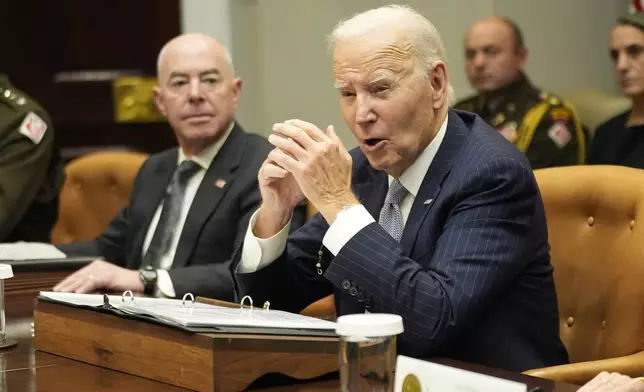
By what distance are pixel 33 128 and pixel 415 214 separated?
201 centimetres

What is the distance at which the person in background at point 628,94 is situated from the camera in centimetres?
439

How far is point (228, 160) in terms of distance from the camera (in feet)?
10.2

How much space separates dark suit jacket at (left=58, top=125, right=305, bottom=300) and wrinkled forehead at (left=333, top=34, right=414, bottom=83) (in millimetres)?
838

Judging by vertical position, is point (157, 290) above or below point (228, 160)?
below

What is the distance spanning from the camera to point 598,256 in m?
2.28


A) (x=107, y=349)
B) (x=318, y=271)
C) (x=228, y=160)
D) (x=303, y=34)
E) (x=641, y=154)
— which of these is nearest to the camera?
(x=107, y=349)

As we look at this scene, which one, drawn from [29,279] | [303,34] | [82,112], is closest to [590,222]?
[29,279]

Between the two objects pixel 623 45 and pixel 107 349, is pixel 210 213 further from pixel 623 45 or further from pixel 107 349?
pixel 623 45

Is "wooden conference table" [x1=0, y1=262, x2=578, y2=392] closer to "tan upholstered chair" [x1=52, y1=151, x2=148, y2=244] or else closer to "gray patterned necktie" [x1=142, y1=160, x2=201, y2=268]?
"gray patterned necktie" [x1=142, y1=160, x2=201, y2=268]

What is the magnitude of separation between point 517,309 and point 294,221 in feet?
3.03

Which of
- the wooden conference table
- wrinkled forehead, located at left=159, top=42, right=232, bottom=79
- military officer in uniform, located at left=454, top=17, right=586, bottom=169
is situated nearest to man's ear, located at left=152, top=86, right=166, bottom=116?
wrinkled forehead, located at left=159, top=42, right=232, bottom=79

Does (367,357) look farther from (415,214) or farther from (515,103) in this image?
(515,103)

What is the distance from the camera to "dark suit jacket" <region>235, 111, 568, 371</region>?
6.14 ft

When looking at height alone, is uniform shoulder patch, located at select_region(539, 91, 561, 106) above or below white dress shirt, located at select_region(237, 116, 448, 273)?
below
